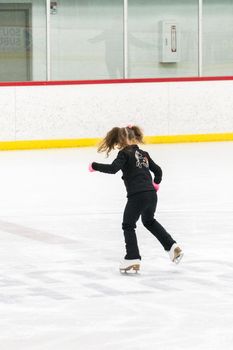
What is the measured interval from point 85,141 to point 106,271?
13459 millimetres

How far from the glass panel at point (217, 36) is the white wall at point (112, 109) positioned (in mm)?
591

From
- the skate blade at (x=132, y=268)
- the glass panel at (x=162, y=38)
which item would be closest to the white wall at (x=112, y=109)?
the glass panel at (x=162, y=38)

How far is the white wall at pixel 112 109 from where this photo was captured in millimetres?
20453

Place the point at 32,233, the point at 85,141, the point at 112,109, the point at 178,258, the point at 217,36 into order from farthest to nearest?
1. the point at 217,36
2. the point at 112,109
3. the point at 85,141
4. the point at 32,233
5. the point at 178,258

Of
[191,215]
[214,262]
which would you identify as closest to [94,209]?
[191,215]

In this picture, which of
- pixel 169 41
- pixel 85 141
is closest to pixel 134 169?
pixel 85 141

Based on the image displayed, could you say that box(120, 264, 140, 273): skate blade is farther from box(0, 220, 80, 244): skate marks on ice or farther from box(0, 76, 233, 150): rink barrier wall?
box(0, 76, 233, 150): rink barrier wall

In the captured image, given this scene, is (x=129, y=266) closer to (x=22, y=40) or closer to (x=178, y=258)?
(x=178, y=258)

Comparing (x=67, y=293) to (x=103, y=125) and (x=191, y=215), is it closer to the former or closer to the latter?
(x=191, y=215)

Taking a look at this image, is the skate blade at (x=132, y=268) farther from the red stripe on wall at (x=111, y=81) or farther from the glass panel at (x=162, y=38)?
the glass panel at (x=162, y=38)

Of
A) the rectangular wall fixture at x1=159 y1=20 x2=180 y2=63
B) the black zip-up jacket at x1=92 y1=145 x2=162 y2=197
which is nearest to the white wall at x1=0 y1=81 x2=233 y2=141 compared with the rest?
the rectangular wall fixture at x1=159 y1=20 x2=180 y2=63

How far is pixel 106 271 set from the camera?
7.85 metres

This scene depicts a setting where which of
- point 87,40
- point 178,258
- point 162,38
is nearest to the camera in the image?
point 178,258

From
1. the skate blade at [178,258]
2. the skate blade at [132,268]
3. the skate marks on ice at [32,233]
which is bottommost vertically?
the skate marks on ice at [32,233]
